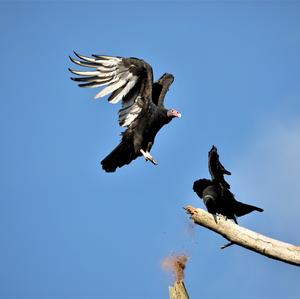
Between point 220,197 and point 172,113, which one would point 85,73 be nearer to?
point 172,113

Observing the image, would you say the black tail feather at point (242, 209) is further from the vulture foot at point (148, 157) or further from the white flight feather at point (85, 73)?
the white flight feather at point (85, 73)

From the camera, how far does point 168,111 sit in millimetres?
14016

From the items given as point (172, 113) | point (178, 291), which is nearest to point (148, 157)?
point (172, 113)

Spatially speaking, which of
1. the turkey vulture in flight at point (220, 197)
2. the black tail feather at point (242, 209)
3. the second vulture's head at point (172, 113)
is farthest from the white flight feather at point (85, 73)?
the black tail feather at point (242, 209)

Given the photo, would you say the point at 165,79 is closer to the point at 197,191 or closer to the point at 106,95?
the point at 106,95

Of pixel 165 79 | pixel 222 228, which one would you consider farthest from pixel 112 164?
pixel 222 228

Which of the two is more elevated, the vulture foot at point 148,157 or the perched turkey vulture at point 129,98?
the perched turkey vulture at point 129,98

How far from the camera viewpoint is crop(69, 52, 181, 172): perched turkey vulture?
13328mm

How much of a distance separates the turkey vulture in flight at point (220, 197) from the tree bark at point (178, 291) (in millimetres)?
1804

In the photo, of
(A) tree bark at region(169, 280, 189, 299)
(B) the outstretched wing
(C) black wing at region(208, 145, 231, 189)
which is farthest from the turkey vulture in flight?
(B) the outstretched wing

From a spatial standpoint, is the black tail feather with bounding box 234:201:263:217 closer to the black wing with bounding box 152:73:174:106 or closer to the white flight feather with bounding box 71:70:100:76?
the white flight feather with bounding box 71:70:100:76

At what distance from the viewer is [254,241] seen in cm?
819

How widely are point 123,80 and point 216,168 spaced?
4.67m

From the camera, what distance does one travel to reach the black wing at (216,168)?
9.13 m
